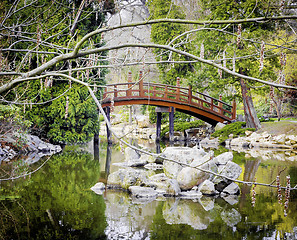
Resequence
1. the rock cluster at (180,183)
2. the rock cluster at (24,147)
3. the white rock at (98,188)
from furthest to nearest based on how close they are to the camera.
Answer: the rock cluster at (24,147) < the white rock at (98,188) < the rock cluster at (180,183)

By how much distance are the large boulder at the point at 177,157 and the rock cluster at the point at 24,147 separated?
12.6ft

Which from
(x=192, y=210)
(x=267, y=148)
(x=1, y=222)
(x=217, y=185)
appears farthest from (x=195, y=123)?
(x=1, y=222)

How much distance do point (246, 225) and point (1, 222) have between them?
3071 millimetres

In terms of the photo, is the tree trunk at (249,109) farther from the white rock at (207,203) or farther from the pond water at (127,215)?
the white rock at (207,203)

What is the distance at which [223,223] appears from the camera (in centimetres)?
435

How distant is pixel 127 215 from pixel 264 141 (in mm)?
11057

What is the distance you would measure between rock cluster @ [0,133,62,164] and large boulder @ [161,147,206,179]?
3.86 m

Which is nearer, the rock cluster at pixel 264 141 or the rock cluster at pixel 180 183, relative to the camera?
the rock cluster at pixel 180 183

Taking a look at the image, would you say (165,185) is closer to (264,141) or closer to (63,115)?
(63,115)

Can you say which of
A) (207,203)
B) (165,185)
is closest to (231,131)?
(165,185)

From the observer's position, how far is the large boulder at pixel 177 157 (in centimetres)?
688

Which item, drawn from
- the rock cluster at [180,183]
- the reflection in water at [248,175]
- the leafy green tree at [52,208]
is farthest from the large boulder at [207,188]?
the leafy green tree at [52,208]

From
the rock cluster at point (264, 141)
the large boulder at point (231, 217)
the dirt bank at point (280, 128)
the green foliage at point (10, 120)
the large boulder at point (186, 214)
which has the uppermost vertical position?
the green foliage at point (10, 120)

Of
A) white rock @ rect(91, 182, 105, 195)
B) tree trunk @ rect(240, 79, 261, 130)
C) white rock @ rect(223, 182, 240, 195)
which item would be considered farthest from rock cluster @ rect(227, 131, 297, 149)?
white rock @ rect(91, 182, 105, 195)
